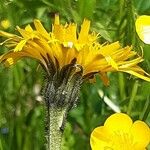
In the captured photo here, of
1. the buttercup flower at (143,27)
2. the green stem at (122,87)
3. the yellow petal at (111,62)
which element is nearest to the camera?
the yellow petal at (111,62)

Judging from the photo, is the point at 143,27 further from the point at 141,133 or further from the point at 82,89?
the point at 82,89

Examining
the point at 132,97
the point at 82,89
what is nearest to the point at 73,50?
the point at 132,97

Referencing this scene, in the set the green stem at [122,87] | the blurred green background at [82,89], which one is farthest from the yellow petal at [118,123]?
the green stem at [122,87]

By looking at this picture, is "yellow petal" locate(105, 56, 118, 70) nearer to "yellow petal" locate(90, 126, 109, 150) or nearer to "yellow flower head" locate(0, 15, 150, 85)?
"yellow flower head" locate(0, 15, 150, 85)

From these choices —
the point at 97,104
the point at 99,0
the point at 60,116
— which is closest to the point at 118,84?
the point at 97,104

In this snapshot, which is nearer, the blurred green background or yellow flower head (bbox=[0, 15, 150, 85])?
yellow flower head (bbox=[0, 15, 150, 85])

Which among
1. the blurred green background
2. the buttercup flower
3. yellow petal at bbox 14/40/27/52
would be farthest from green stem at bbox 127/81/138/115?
yellow petal at bbox 14/40/27/52

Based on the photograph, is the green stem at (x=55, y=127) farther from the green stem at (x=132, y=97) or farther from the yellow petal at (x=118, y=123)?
Result: the green stem at (x=132, y=97)
